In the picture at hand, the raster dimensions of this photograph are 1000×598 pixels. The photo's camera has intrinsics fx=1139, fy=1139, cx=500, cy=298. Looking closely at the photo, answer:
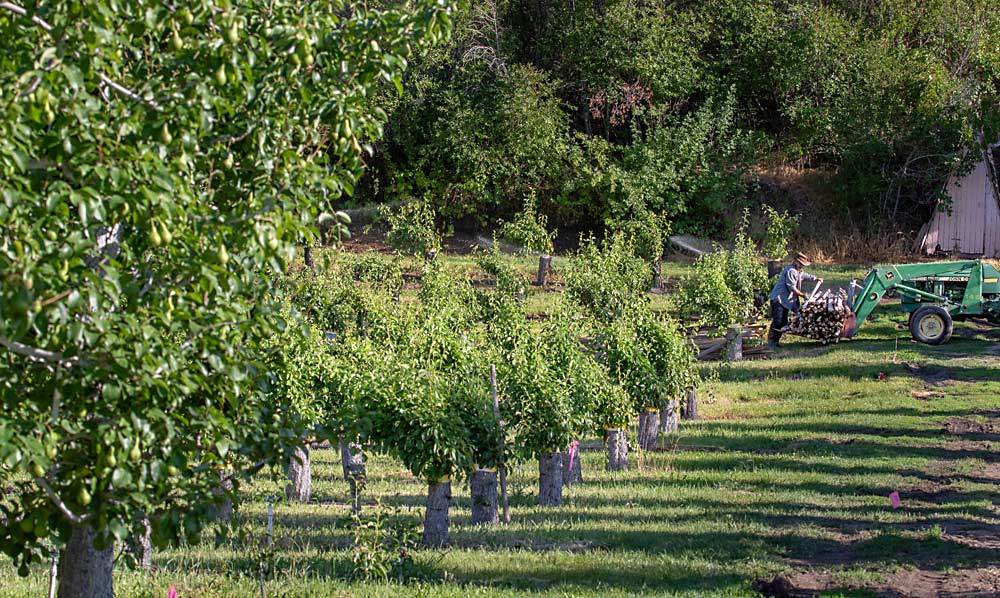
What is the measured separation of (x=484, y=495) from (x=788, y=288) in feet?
41.2

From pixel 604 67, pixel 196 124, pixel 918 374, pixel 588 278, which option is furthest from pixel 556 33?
pixel 196 124

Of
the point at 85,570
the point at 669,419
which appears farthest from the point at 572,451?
the point at 85,570

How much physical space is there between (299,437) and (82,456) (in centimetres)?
127

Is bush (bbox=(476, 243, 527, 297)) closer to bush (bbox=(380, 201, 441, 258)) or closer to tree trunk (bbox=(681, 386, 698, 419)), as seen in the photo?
bush (bbox=(380, 201, 441, 258))

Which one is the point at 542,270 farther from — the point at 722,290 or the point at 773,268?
the point at 722,290


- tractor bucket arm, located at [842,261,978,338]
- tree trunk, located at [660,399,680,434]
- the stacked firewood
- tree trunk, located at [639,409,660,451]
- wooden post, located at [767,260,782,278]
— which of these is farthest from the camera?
wooden post, located at [767,260,782,278]

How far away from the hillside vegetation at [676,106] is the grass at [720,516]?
17.9 meters

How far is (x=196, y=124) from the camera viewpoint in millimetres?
4945

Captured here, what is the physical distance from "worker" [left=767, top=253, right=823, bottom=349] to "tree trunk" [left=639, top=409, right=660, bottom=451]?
24.5 ft

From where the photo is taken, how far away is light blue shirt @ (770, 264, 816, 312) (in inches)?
880

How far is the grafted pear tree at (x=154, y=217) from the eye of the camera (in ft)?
14.8

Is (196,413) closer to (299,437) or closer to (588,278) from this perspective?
(299,437)

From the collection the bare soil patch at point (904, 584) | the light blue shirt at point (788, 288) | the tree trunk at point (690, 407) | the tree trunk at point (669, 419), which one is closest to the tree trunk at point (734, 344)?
the light blue shirt at point (788, 288)

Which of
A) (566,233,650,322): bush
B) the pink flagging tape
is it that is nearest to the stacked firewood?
(566,233,650,322): bush
